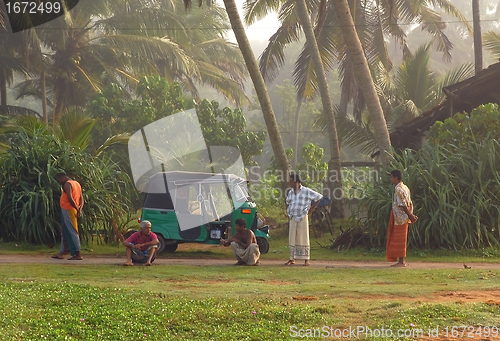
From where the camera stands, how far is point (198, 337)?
6.33 metres

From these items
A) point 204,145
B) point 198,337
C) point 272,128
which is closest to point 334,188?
point 272,128

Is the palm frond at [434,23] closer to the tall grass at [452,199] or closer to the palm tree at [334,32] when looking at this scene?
the palm tree at [334,32]

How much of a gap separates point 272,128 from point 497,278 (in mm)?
8456

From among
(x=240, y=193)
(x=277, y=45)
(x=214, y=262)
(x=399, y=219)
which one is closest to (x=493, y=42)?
(x=277, y=45)

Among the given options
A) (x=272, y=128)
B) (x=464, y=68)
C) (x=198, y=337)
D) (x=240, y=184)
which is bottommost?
(x=198, y=337)

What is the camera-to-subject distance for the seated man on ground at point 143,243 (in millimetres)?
11539

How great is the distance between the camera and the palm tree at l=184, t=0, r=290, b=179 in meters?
16.5

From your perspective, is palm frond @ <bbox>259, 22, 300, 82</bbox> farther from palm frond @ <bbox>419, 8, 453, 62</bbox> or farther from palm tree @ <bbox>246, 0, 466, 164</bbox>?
palm frond @ <bbox>419, 8, 453, 62</bbox>

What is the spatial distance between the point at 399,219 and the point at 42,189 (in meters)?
7.10

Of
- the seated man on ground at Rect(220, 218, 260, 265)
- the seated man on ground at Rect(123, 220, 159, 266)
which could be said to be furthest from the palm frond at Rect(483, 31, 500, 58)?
the seated man on ground at Rect(123, 220, 159, 266)

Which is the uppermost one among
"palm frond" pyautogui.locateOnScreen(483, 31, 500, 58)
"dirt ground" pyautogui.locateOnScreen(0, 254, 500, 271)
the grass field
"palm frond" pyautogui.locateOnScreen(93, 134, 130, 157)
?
"palm frond" pyautogui.locateOnScreen(483, 31, 500, 58)

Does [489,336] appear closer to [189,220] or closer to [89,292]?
[89,292]

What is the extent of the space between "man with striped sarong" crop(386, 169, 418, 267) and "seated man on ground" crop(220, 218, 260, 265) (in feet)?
7.64

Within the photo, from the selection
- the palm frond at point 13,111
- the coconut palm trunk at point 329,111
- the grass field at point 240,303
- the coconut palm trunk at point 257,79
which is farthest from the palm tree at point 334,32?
the grass field at point 240,303
